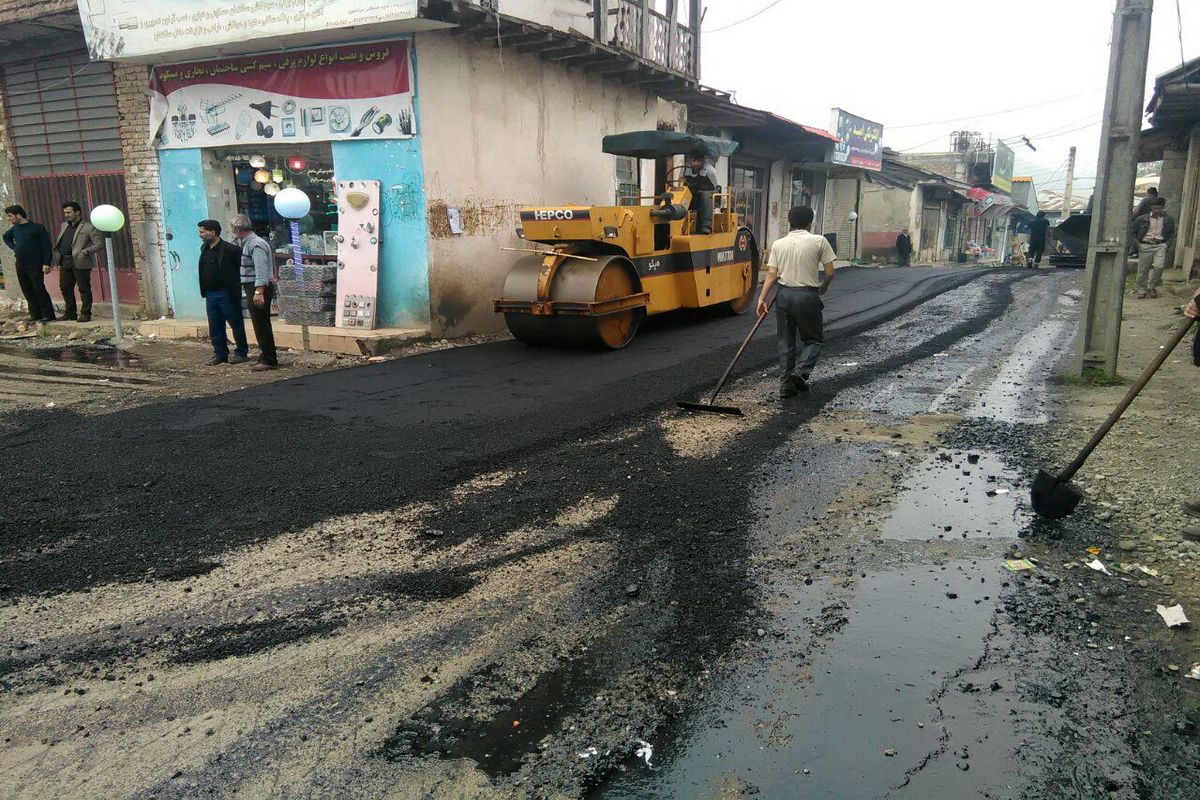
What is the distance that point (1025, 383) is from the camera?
7.46 meters

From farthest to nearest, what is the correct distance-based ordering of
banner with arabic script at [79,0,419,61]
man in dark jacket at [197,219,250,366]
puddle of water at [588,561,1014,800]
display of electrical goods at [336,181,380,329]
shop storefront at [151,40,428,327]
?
1. display of electrical goods at [336,181,380,329]
2. shop storefront at [151,40,428,327]
3. banner with arabic script at [79,0,419,61]
4. man in dark jacket at [197,219,250,366]
5. puddle of water at [588,561,1014,800]

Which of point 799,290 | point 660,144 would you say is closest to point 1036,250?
point 660,144

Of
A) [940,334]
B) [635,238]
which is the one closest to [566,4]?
[635,238]

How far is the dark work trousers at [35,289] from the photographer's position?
12273mm

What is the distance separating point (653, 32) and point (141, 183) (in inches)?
351

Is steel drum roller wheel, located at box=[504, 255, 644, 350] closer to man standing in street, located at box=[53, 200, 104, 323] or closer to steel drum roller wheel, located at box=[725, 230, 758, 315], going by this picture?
steel drum roller wheel, located at box=[725, 230, 758, 315]

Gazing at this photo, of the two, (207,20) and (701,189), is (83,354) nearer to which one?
(207,20)

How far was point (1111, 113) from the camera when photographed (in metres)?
6.91

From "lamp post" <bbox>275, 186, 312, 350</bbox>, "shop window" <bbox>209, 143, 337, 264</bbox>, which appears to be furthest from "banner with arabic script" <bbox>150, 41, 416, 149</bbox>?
"lamp post" <bbox>275, 186, 312, 350</bbox>

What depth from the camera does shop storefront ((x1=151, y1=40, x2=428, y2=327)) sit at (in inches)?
398

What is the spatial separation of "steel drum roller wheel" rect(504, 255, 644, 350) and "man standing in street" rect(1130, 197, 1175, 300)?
7750mm

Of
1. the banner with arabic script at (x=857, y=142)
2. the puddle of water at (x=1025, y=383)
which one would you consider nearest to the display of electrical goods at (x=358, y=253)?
the puddle of water at (x=1025, y=383)

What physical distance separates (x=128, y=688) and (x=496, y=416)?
3.90 metres

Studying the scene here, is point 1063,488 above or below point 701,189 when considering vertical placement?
below
